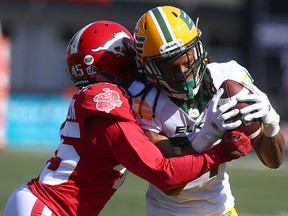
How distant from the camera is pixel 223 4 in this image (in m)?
23.2

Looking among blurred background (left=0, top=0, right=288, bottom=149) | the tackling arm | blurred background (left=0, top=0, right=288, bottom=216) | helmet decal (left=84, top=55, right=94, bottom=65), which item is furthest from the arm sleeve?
blurred background (left=0, top=0, right=288, bottom=149)

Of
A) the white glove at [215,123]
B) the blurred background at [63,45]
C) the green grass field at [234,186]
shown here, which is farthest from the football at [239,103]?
the blurred background at [63,45]

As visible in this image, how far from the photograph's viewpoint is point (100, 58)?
3.94m

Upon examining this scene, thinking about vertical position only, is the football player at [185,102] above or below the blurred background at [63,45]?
above

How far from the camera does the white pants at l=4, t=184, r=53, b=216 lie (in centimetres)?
370

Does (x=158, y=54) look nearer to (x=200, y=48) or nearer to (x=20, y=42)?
(x=200, y=48)

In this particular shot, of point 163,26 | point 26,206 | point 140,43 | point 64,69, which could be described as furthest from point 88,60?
point 64,69

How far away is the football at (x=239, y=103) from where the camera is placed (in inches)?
138

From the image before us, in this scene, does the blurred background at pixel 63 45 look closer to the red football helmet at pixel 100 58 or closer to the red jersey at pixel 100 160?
the red football helmet at pixel 100 58

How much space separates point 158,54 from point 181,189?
0.64 meters

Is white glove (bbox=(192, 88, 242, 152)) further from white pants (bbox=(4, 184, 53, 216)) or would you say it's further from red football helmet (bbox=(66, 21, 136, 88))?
white pants (bbox=(4, 184, 53, 216))

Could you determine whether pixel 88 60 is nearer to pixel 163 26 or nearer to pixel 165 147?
pixel 163 26

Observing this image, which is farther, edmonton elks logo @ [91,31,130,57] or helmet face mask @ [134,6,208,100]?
edmonton elks logo @ [91,31,130,57]

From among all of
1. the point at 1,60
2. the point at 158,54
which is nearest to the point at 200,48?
the point at 158,54
